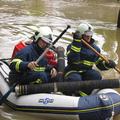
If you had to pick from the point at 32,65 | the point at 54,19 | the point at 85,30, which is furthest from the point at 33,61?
the point at 54,19

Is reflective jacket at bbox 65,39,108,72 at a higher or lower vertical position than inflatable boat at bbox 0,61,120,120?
higher

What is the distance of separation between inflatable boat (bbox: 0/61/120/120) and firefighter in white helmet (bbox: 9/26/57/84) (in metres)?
0.23

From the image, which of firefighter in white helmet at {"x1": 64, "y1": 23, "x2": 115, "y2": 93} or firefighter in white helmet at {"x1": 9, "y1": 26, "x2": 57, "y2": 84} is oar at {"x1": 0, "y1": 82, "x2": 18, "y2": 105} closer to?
firefighter in white helmet at {"x1": 9, "y1": 26, "x2": 57, "y2": 84}

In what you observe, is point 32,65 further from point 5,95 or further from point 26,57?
point 5,95

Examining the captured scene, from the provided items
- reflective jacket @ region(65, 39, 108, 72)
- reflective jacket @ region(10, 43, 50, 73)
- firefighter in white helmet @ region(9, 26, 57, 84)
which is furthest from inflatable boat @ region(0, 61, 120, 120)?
reflective jacket @ region(65, 39, 108, 72)

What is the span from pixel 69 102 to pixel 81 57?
1159 millimetres

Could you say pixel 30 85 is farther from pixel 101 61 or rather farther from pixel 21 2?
pixel 21 2

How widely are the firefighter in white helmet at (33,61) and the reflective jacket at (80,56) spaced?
393 millimetres

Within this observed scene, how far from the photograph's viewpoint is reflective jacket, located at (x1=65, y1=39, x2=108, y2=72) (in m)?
7.33

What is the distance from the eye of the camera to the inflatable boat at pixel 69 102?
6474 millimetres

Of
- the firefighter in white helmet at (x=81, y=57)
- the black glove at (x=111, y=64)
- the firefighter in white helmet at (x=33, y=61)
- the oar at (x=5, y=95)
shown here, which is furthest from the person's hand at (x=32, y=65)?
the black glove at (x=111, y=64)

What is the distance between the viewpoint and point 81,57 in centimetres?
745

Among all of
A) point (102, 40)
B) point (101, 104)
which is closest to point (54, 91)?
point (101, 104)

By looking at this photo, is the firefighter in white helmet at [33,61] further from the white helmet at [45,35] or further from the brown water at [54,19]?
the brown water at [54,19]
